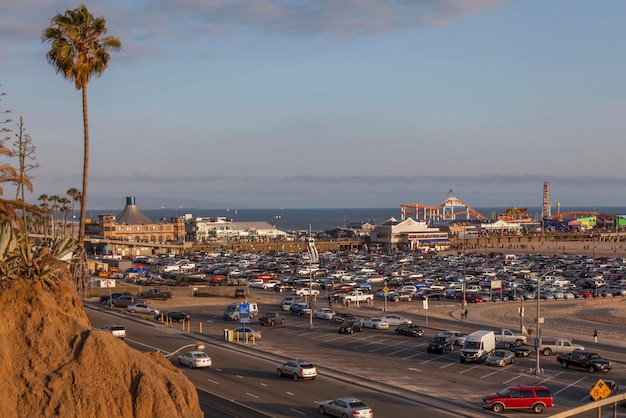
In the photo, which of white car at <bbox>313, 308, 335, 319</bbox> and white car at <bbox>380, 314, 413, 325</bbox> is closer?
white car at <bbox>380, 314, 413, 325</bbox>

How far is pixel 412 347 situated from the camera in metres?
53.9

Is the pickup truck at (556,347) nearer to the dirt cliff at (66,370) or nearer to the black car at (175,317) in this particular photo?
the black car at (175,317)

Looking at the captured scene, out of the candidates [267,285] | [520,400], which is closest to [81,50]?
[520,400]

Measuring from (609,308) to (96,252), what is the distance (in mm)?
114974

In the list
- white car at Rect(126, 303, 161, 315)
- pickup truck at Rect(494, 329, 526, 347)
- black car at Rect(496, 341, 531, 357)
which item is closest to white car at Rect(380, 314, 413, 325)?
pickup truck at Rect(494, 329, 526, 347)

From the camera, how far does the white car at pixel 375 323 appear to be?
62969 mm

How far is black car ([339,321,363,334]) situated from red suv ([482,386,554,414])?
25.1 m

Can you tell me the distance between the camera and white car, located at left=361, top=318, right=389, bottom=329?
62969 mm

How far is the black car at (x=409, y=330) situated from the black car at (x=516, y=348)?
312 inches

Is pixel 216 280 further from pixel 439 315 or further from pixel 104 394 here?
pixel 104 394

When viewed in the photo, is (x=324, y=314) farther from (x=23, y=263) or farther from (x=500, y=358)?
(x=23, y=263)

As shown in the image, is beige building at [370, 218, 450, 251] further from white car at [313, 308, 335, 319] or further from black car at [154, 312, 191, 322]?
black car at [154, 312, 191, 322]

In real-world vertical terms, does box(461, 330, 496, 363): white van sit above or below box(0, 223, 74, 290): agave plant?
below

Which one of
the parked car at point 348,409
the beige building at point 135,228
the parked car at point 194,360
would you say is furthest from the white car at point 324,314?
the beige building at point 135,228
